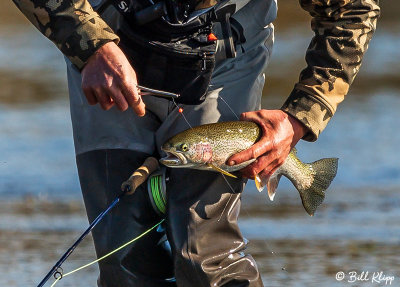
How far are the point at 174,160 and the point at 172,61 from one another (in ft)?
1.39

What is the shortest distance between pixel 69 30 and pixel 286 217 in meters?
4.27

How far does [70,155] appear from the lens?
9914mm

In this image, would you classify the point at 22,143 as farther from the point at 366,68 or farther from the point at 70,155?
the point at 366,68

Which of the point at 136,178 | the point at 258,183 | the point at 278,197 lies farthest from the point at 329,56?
the point at 278,197

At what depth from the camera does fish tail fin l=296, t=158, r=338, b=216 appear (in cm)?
453

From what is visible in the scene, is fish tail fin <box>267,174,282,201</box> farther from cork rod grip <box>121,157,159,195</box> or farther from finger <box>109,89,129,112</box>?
finger <box>109,89,129,112</box>

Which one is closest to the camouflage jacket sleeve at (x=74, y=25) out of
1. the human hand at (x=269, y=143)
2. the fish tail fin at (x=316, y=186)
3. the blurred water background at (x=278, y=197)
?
the human hand at (x=269, y=143)

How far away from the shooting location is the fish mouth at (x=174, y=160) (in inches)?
158

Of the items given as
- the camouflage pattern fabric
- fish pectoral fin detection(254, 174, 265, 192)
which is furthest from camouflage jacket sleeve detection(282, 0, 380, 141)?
fish pectoral fin detection(254, 174, 265, 192)

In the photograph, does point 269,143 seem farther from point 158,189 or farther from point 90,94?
point 90,94

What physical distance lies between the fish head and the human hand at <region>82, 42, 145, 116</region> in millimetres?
249

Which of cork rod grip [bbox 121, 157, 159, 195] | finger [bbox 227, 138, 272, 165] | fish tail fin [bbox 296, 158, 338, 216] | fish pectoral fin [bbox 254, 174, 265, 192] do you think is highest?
finger [bbox 227, 138, 272, 165]

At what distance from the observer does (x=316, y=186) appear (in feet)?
14.9

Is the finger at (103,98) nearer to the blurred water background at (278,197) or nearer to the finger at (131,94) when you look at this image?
the finger at (131,94)
